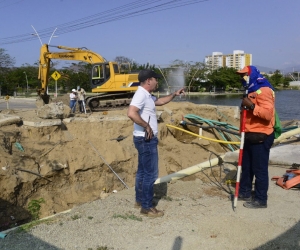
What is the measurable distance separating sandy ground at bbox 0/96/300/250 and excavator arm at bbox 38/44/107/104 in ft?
23.9

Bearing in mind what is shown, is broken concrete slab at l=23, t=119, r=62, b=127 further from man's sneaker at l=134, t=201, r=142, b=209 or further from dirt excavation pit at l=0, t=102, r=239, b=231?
man's sneaker at l=134, t=201, r=142, b=209

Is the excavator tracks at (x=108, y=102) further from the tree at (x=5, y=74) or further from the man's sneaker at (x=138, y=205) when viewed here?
the tree at (x=5, y=74)

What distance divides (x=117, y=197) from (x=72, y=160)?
13.9 feet

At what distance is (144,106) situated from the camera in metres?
4.88

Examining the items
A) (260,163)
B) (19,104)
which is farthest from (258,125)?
(19,104)

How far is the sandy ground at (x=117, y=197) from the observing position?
4281 millimetres

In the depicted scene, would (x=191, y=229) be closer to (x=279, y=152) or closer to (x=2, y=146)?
(x=279, y=152)

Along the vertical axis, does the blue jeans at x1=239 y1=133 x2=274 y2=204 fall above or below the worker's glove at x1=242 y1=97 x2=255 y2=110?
below

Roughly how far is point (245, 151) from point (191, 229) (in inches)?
59.1

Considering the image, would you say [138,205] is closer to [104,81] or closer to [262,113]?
[262,113]

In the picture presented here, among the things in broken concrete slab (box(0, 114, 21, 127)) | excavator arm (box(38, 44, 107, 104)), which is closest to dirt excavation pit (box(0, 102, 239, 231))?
broken concrete slab (box(0, 114, 21, 127))

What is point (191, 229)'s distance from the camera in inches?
178

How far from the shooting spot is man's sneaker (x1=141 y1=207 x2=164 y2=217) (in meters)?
4.98

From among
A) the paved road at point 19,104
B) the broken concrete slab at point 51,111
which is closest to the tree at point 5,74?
the paved road at point 19,104
